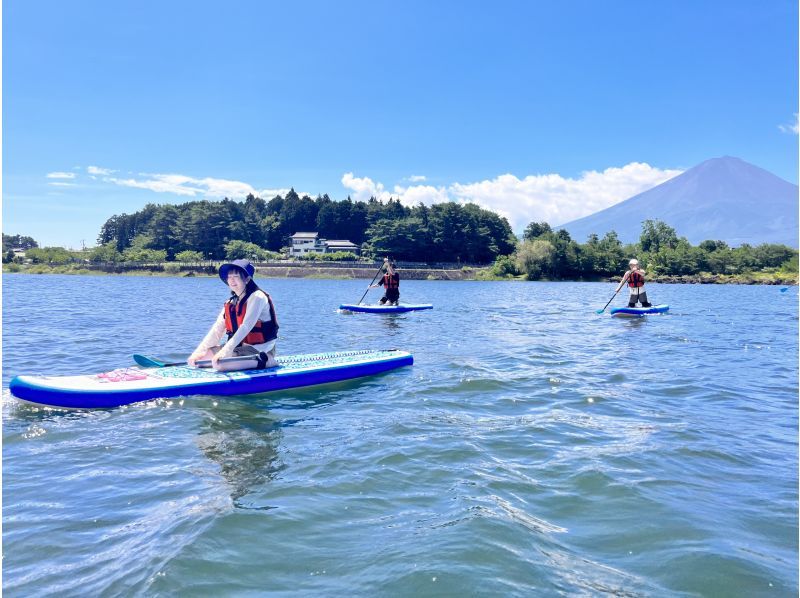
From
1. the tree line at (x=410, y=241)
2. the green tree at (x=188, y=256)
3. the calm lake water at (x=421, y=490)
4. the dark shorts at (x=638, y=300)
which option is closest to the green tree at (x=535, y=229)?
the tree line at (x=410, y=241)

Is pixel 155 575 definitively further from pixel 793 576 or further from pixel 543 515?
pixel 793 576

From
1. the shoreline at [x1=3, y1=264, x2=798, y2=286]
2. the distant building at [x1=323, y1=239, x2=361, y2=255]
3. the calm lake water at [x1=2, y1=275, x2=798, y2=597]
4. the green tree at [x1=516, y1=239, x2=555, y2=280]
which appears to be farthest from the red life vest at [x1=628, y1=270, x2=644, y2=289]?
the distant building at [x1=323, y1=239, x2=361, y2=255]

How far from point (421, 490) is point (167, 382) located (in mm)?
4927

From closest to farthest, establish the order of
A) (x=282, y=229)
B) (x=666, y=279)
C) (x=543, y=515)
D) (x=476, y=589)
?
(x=476, y=589), (x=543, y=515), (x=666, y=279), (x=282, y=229)

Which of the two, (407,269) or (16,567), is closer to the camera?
(16,567)

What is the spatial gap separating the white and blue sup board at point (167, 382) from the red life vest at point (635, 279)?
15.9 metres

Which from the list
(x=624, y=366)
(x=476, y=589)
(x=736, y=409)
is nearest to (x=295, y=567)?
(x=476, y=589)

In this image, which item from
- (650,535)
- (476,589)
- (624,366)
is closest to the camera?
(476,589)

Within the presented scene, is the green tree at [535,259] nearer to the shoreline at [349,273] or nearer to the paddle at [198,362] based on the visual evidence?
the shoreline at [349,273]

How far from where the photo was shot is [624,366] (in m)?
12.2

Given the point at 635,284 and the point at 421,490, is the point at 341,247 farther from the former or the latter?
the point at 421,490

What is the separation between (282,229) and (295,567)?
13819 cm

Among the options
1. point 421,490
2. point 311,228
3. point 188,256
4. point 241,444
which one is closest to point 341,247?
point 311,228

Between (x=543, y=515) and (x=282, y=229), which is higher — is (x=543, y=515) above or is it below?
below
